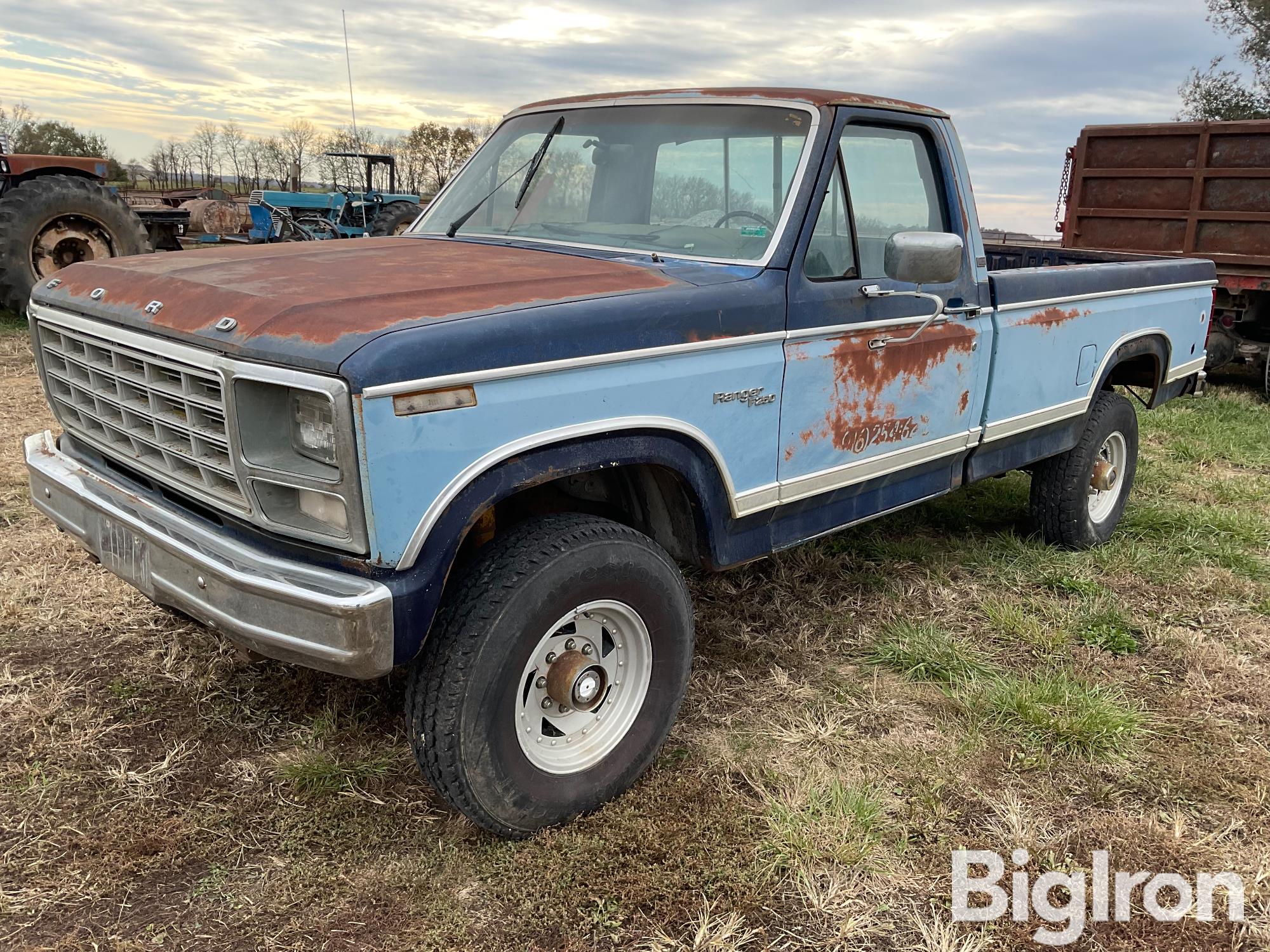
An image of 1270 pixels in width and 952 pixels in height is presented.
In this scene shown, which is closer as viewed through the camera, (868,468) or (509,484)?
(509,484)

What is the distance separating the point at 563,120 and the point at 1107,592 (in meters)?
3.19

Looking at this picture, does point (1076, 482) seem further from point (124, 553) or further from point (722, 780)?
point (124, 553)

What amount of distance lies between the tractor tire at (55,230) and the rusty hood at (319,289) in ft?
23.4

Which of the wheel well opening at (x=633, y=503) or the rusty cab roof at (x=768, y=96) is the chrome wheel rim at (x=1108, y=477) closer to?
the rusty cab roof at (x=768, y=96)

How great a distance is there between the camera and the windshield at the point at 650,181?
3.30 m

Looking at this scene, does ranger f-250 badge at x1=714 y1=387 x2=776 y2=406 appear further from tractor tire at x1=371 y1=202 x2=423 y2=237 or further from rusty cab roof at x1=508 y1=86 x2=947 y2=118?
tractor tire at x1=371 y1=202 x2=423 y2=237

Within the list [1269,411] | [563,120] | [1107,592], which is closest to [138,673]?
[563,120]

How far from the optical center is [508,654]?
2.46m

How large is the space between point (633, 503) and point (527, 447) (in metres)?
0.76

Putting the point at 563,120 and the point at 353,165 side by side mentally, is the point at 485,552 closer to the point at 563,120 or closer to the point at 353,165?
the point at 563,120

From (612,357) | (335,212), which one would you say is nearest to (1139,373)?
(612,357)

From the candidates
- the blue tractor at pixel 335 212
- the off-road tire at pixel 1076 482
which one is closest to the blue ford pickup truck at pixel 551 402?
the off-road tire at pixel 1076 482

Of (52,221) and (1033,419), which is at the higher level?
(52,221)

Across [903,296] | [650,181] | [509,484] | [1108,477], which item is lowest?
[1108,477]
